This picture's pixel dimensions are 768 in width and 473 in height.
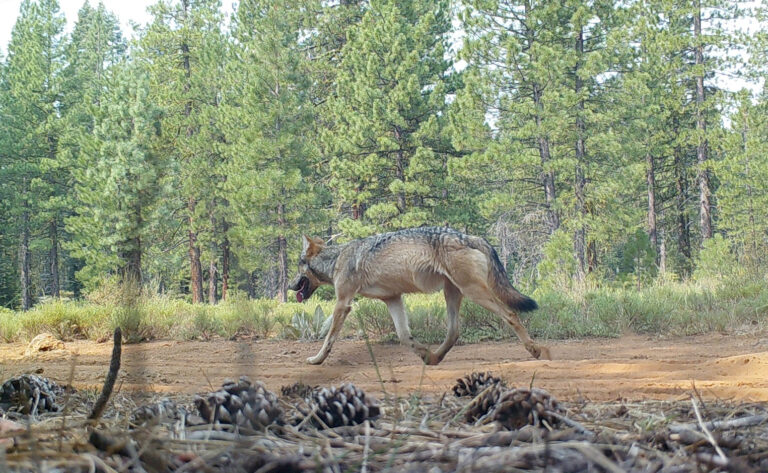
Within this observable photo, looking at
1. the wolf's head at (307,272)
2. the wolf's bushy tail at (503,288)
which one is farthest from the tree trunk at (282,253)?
the wolf's bushy tail at (503,288)

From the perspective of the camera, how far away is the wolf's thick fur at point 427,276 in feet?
25.1

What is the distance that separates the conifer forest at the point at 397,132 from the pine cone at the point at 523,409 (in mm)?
20627

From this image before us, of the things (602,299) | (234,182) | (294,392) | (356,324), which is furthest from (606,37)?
(294,392)

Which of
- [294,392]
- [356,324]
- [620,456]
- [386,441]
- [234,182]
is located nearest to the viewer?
[620,456]

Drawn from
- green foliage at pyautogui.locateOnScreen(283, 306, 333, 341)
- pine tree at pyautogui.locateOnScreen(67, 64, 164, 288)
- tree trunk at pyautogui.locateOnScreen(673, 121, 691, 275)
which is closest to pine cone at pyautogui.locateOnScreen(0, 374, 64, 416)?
green foliage at pyautogui.locateOnScreen(283, 306, 333, 341)

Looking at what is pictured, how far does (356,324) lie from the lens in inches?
462

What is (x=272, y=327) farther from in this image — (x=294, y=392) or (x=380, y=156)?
(x=380, y=156)

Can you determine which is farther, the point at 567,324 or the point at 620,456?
the point at 567,324

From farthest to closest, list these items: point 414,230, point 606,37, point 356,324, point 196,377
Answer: point 606,37 < point 356,324 < point 414,230 < point 196,377

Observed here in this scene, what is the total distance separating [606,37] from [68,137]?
34.4 meters

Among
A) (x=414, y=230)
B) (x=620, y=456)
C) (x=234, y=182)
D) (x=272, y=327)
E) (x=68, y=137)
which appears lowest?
(x=272, y=327)

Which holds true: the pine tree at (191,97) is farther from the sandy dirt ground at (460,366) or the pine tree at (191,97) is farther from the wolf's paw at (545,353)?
the wolf's paw at (545,353)

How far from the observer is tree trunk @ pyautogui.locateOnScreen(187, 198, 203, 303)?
4090 cm

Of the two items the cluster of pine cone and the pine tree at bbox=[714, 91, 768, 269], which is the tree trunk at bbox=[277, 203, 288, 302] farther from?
the cluster of pine cone
